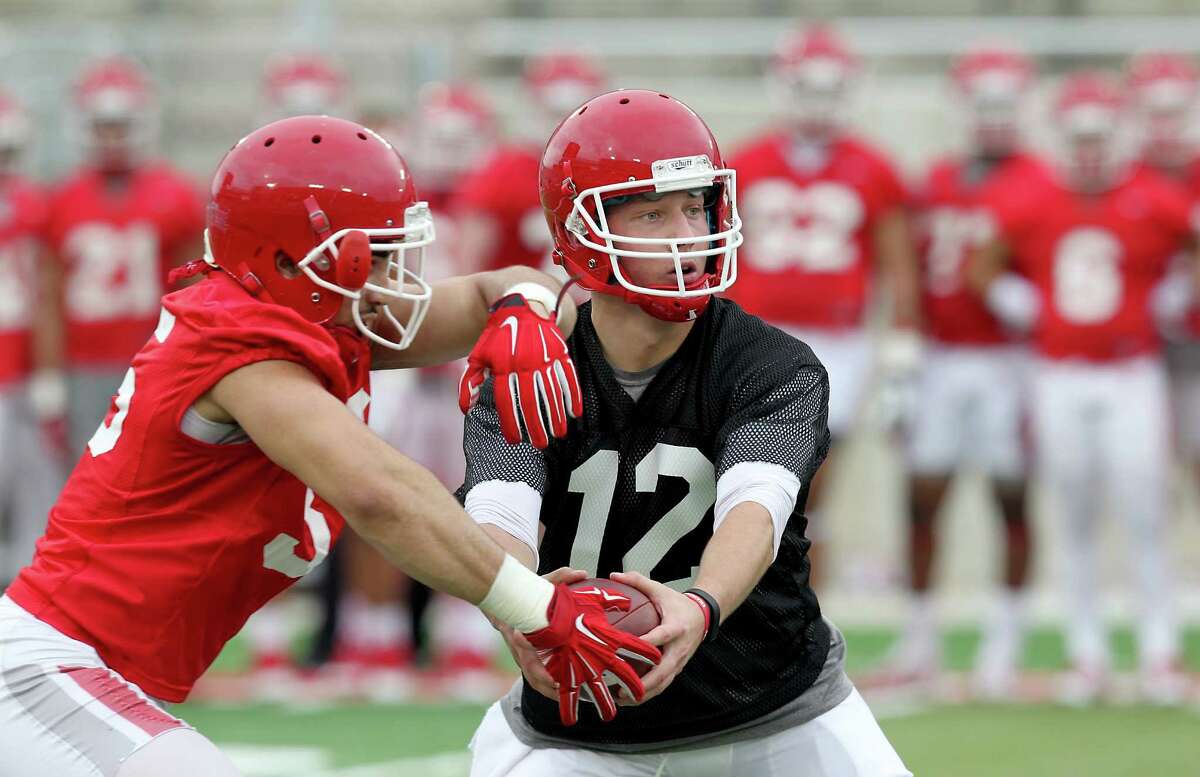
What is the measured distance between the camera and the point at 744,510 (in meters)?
2.68

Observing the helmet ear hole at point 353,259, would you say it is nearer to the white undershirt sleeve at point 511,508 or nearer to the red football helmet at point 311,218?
the red football helmet at point 311,218

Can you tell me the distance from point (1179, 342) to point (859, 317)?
130 centimetres

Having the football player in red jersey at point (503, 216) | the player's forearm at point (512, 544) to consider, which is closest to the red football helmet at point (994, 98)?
the football player in red jersey at point (503, 216)

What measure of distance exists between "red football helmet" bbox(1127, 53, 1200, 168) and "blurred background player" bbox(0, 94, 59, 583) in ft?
14.5

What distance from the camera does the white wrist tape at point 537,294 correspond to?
2.98 meters

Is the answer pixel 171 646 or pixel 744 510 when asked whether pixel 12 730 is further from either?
pixel 744 510

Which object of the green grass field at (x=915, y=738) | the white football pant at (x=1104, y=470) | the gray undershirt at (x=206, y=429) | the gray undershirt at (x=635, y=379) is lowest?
the green grass field at (x=915, y=738)

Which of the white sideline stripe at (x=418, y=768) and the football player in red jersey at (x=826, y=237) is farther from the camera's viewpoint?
the football player in red jersey at (x=826, y=237)

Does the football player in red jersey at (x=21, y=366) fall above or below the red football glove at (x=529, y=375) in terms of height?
below

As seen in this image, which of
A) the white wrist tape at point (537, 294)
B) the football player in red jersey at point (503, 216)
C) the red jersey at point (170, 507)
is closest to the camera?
the red jersey at point (170, 507)

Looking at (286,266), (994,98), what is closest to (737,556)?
(286,266)

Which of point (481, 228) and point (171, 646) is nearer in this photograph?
point (171, 646)

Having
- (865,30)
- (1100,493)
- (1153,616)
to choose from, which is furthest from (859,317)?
(865,30)

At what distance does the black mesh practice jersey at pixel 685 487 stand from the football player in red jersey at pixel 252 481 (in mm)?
130
